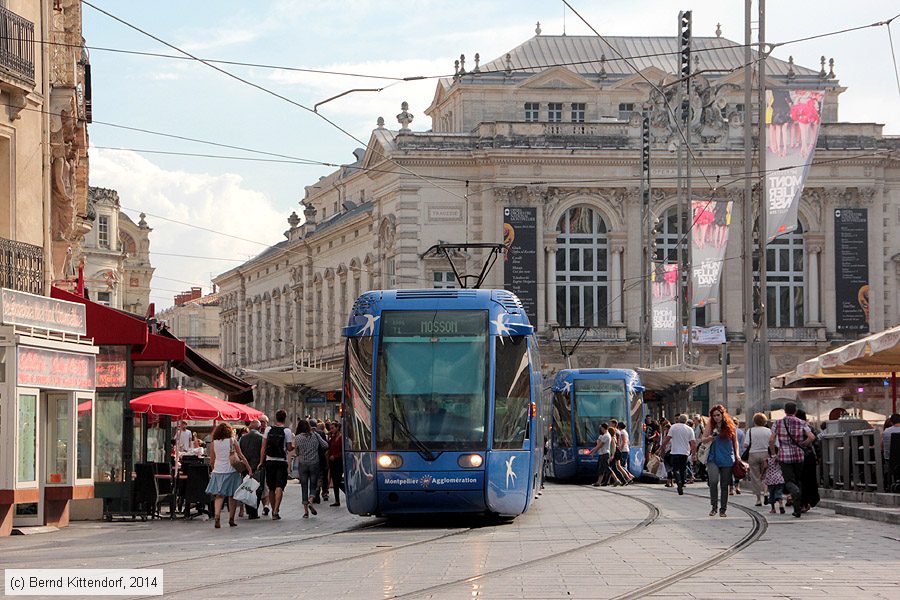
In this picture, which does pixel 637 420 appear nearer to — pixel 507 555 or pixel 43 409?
A: pixel 43 409

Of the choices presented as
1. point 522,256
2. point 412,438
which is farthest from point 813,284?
point 412,438

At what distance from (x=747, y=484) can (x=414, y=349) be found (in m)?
Result: 15.1

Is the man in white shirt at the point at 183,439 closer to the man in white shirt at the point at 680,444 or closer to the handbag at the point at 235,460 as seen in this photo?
the handbag at the point at 235,460

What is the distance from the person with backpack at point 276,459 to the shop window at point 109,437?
2225mm

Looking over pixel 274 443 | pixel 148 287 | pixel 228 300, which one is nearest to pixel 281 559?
pixel 274 443

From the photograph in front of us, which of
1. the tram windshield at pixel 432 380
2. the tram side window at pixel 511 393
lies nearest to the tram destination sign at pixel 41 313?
the tram windshield at pixel 432 380

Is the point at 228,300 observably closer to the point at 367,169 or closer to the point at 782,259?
the point at 367,169

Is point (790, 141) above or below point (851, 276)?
below

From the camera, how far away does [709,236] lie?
4512 cm

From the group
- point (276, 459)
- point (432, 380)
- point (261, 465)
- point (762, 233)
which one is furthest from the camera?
point (762, 233)

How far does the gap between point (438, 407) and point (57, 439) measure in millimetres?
5736

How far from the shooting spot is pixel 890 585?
13.9m

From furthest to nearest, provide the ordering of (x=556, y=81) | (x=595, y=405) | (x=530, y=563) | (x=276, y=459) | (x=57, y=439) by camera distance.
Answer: (x=556, y=81) < (x=595, y=405) < (x=276, y=459) < (x=57, y=439) < (x=530, y=563)

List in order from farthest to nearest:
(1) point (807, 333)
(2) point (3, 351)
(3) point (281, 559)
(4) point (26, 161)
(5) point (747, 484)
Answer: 1. (1) point (807, 333)
2. (5) point (747, 484)
3. (4) point (26, 161)
4. (2) point (3, 351)
5. (3) point (281, 559)
